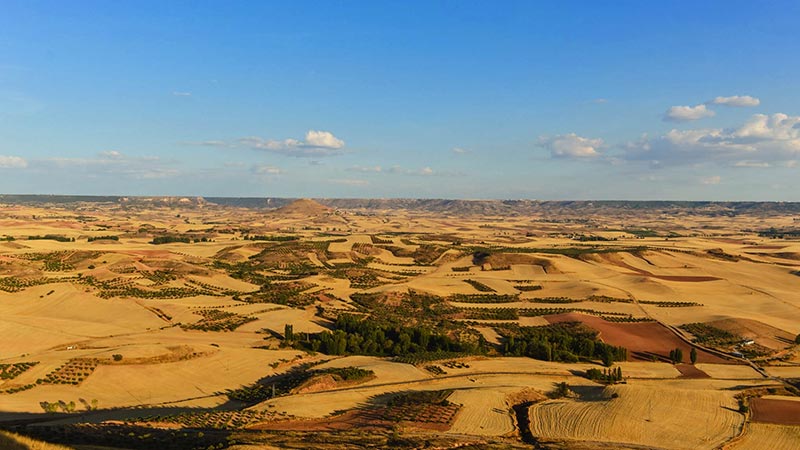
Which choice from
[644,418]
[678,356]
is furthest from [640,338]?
[644,418]

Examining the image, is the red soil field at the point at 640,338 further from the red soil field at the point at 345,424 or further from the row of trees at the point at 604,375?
the red soil field at the point at 345,424

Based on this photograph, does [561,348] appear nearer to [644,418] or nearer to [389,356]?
[389,356]

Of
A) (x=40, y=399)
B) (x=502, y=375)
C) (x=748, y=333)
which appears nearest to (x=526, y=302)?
(x=748, y=333)

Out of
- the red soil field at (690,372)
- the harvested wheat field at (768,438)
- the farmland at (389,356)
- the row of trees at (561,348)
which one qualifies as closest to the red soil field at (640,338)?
the farmland at (389,356)

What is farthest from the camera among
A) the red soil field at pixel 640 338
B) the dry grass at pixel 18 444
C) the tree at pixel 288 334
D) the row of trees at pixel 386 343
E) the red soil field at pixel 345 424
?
the tree at pixel 288 334

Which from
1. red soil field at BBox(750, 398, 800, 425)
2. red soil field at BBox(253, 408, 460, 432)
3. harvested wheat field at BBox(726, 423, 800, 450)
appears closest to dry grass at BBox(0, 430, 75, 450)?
red soil field at BBox(253, 408, 460, 432)

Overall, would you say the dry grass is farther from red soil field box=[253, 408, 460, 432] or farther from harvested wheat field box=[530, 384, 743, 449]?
harvested wheat field box=[530, 384, 743, 449]
